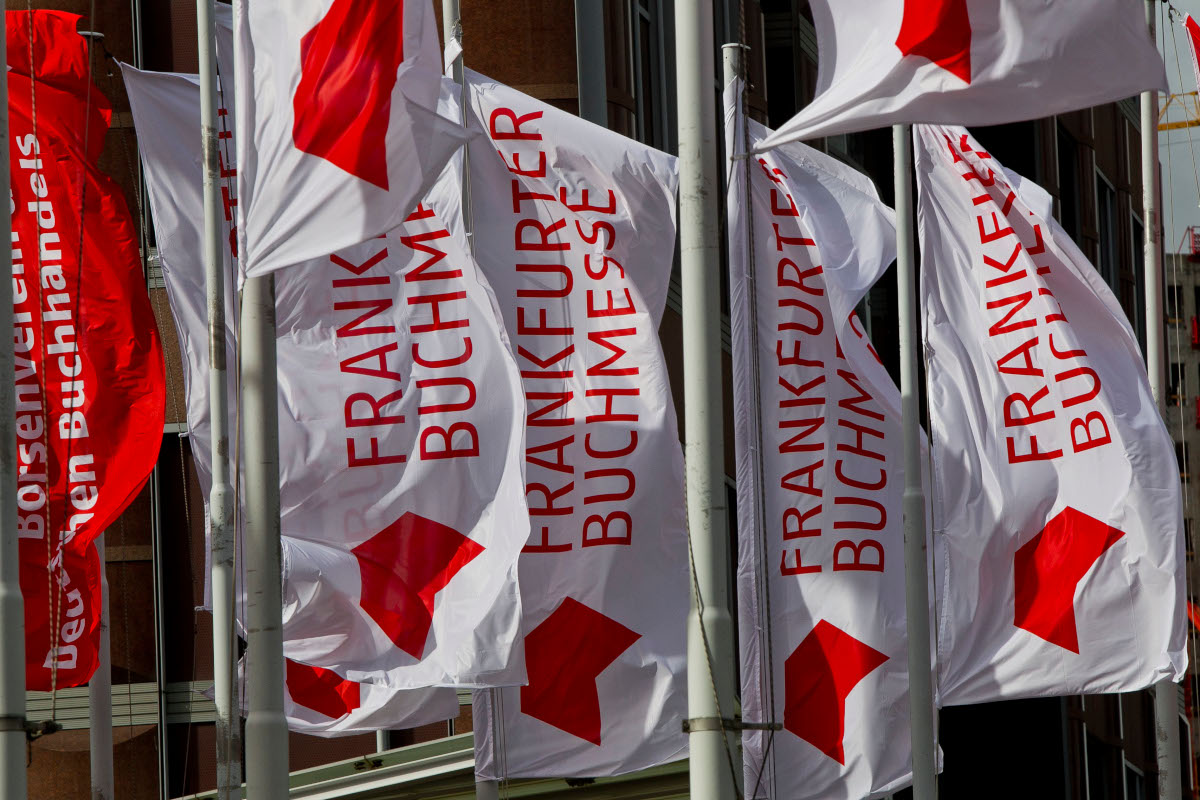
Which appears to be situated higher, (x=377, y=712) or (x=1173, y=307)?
(x=1173, y=307)

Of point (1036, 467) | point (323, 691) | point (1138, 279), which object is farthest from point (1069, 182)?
point (323, 691)

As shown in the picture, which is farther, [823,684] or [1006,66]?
[823,684]

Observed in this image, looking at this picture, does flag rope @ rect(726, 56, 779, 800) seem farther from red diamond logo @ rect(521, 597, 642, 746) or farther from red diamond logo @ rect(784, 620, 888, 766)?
red diamond logo @ rect(521, 597, 642, 746)

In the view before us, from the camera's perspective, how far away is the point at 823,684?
1473 cm

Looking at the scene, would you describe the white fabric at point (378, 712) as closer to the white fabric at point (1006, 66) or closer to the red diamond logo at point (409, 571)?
the red diamond logo at point (409, 571)

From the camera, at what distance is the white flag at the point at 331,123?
411 inches

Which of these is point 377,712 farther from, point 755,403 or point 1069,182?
point 1069,182

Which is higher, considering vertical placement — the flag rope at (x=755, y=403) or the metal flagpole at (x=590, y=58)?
the metal flagpole at (x=590, y=58)

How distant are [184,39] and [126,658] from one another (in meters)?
6.07

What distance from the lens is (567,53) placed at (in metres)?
20.3

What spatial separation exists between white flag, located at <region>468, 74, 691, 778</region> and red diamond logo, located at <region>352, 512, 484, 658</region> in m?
0.85

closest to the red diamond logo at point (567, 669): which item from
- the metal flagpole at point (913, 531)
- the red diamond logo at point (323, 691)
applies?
the red diamond logo at point (323, 691)

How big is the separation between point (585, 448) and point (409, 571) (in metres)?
1.59

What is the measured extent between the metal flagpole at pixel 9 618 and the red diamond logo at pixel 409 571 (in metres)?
2.64
